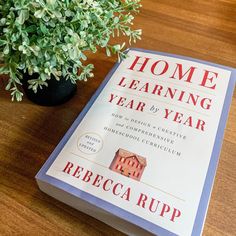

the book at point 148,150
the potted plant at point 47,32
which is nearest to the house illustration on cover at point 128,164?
the book at point 148,150

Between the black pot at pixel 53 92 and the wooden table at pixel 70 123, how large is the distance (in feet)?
0.04

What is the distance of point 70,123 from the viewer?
0.54m

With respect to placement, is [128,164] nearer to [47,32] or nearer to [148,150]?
[148,150]

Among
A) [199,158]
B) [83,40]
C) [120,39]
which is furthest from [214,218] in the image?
[120,39]

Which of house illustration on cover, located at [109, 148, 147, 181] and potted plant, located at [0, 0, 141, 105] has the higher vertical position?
potted plant, located at [0, 0, 141, 105]

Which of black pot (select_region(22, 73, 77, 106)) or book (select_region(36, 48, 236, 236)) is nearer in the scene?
book (select_region(36, 48, 236, 236))

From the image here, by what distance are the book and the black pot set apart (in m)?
0.06

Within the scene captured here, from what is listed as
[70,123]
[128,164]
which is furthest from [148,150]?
[70,123]

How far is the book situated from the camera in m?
0.39

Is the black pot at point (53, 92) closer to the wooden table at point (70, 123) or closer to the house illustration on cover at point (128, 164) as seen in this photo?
the wooden table at point (70, 123)

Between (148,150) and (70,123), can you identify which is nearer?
(148,150)

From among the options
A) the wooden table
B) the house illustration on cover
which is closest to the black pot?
the wooden table

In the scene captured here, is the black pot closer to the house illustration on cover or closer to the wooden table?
the wooden table

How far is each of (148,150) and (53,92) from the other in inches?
8.4
